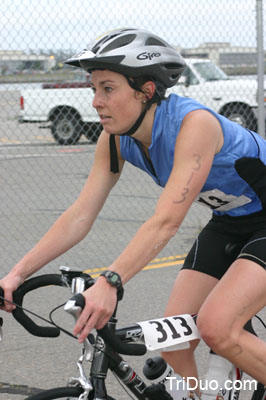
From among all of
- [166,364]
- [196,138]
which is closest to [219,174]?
[196,138]

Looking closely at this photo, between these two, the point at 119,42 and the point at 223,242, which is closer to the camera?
the point at 119,42

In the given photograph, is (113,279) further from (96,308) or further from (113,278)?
(96,308)

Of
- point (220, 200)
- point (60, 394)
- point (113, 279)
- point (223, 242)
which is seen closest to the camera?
point (113, 279)

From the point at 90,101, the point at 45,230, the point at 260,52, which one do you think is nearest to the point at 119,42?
the point at 45,230

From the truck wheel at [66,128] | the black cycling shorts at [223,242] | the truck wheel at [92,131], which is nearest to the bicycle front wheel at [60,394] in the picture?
the black cycling shorts at [223,242]

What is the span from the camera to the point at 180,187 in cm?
291

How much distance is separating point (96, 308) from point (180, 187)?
0.64m

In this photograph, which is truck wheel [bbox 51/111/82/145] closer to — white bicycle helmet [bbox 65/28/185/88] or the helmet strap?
the helmet strap

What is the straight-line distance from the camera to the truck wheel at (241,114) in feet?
44.7

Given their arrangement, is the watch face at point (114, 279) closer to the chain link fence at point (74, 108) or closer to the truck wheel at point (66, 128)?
the chain link fence at point (74, 108)

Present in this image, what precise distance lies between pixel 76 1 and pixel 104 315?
19.0 ft

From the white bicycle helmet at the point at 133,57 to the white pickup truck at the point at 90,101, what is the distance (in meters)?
10.0

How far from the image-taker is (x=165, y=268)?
7.21 metres

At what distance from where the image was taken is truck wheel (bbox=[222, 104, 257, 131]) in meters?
13.6
